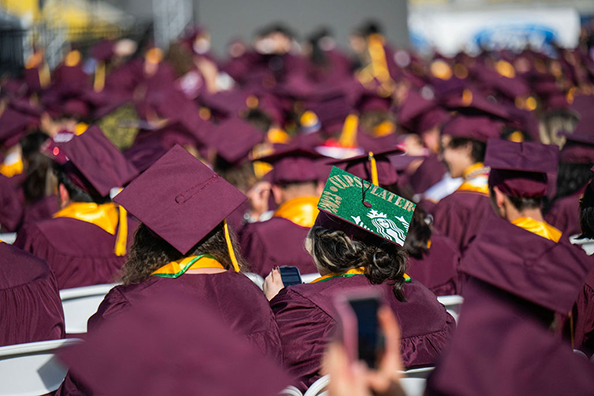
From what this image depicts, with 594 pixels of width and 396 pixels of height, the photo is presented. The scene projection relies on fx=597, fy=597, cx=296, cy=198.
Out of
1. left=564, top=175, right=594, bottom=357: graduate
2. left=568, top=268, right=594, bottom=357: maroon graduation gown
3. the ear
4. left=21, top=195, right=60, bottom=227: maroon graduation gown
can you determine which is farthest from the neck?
left=21, top=195, right=60, bottom=227: maroon graduation gown

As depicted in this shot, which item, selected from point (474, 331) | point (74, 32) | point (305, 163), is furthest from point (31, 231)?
point (74, 32)

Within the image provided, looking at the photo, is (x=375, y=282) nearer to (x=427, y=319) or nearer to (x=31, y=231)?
(x=427, y=319)

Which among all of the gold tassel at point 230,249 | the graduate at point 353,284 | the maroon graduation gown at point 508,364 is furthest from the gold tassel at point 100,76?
the maroon graduation gown at point 508,364

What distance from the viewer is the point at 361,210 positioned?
7.08ft

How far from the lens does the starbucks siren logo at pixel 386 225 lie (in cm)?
211

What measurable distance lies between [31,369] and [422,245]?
1.82m

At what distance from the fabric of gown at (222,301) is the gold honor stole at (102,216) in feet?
3.99

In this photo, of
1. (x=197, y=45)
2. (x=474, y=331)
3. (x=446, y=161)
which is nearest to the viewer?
(x=474, y=331)

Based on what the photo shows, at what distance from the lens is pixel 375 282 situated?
215 centimetres

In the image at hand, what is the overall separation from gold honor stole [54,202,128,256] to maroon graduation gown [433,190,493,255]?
1.89 m

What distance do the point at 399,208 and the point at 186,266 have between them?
818 millimetres

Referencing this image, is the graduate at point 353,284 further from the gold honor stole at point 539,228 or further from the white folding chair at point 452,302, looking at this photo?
the gold honor stole at point 539,228

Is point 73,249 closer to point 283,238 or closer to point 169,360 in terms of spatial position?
point 283,238

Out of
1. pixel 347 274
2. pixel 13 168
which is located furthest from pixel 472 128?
pixel 13 168
